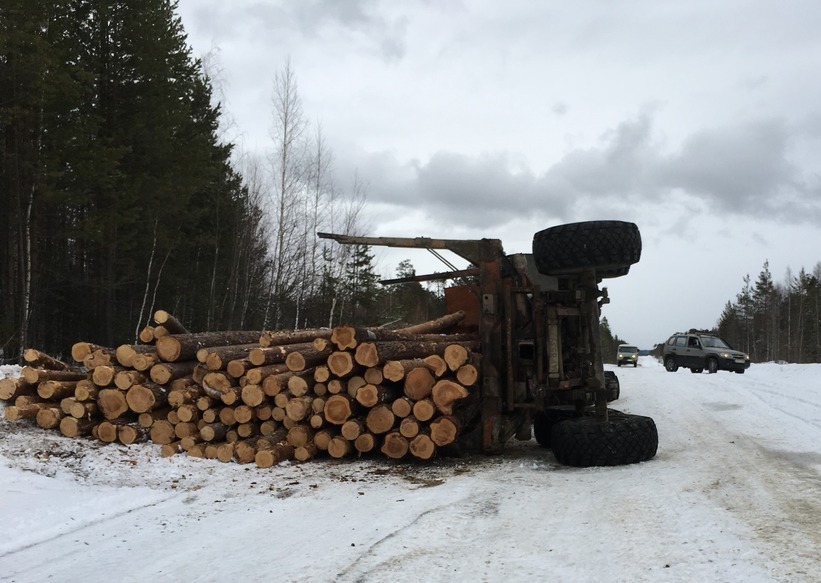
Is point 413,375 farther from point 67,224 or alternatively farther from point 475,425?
point 67,224

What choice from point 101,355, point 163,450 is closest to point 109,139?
point 101,355

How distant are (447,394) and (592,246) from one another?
7.83 feet

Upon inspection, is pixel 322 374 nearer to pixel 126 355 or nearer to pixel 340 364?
pixel 340 364

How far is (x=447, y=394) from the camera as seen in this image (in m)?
6.89

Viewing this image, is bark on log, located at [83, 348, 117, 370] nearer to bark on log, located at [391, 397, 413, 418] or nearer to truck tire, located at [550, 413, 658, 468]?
bark on log, located at [391, 397, 413, 418]

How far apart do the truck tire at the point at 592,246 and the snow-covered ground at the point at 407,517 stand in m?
2.32

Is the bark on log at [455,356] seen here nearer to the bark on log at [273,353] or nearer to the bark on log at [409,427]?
the bark on log at [409,427]

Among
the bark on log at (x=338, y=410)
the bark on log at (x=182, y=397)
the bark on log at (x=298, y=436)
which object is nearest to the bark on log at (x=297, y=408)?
the bark on log at (x=298, y=436)

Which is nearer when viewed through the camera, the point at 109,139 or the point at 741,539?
the point at 741,539

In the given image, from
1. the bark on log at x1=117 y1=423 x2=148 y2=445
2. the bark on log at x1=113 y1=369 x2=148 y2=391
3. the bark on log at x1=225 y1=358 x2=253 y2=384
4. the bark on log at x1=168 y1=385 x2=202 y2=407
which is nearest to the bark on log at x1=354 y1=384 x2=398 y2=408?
the bark on log at x1=225 y1=358 x2=253 y2=384

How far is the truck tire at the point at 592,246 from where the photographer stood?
707cm

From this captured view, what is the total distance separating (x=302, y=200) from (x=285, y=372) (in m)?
18.5

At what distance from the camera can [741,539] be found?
416 cm

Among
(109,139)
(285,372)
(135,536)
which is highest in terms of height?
(109,139)
